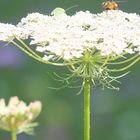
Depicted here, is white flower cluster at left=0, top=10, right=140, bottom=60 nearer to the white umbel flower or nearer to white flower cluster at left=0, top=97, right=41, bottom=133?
the white umbel flower

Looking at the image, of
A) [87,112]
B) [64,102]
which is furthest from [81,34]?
[64,102]

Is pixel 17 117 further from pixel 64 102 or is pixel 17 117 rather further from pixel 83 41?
pixel 64 102

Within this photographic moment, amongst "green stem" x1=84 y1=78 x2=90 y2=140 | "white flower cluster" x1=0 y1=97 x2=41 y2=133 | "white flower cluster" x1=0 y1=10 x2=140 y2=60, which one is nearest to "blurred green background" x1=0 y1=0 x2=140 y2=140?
"white flower cluster" x1=0 y1=10 x2=140 y2=60

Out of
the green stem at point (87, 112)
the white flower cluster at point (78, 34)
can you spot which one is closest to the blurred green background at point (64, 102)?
the white flower cluster at point (78, 34)

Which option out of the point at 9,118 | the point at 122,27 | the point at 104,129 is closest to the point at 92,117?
the point at 104,129

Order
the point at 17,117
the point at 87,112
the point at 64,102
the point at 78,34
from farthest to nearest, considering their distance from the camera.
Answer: the point at 64,102 < the point at 78,34 < the point at 87,112 < the point at 17,117
